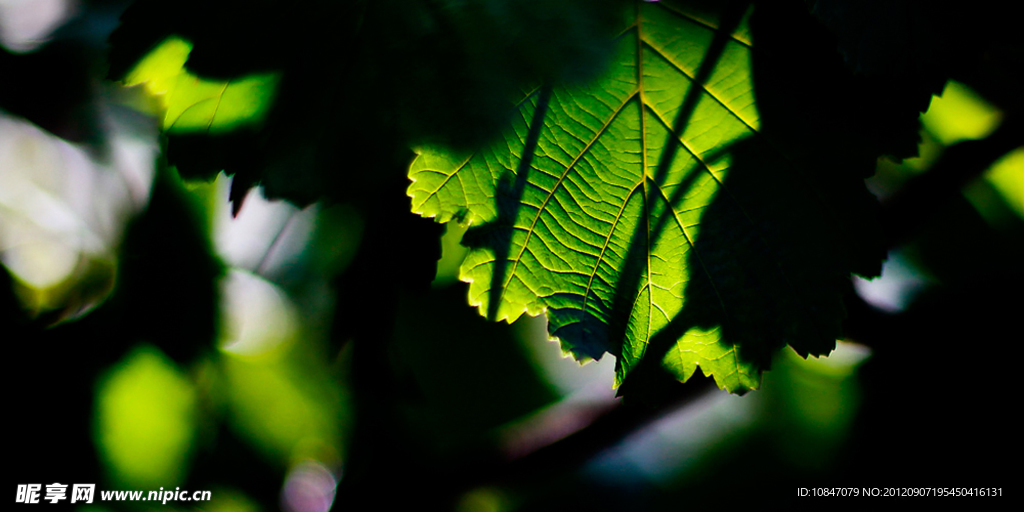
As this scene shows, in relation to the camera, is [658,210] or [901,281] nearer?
[658,210]

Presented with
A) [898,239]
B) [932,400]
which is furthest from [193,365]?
[932,400]

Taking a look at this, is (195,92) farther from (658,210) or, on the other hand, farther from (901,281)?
(901,281)

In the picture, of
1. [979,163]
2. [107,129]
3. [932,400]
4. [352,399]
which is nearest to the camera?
[979,163]

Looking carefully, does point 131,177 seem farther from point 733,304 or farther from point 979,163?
point 979,163

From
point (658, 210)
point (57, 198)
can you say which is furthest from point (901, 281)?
point (57, 198)

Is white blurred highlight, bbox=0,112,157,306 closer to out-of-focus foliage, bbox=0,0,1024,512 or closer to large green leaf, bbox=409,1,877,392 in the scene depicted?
out-of-focus foliage, bbox=0,0,1024,512
